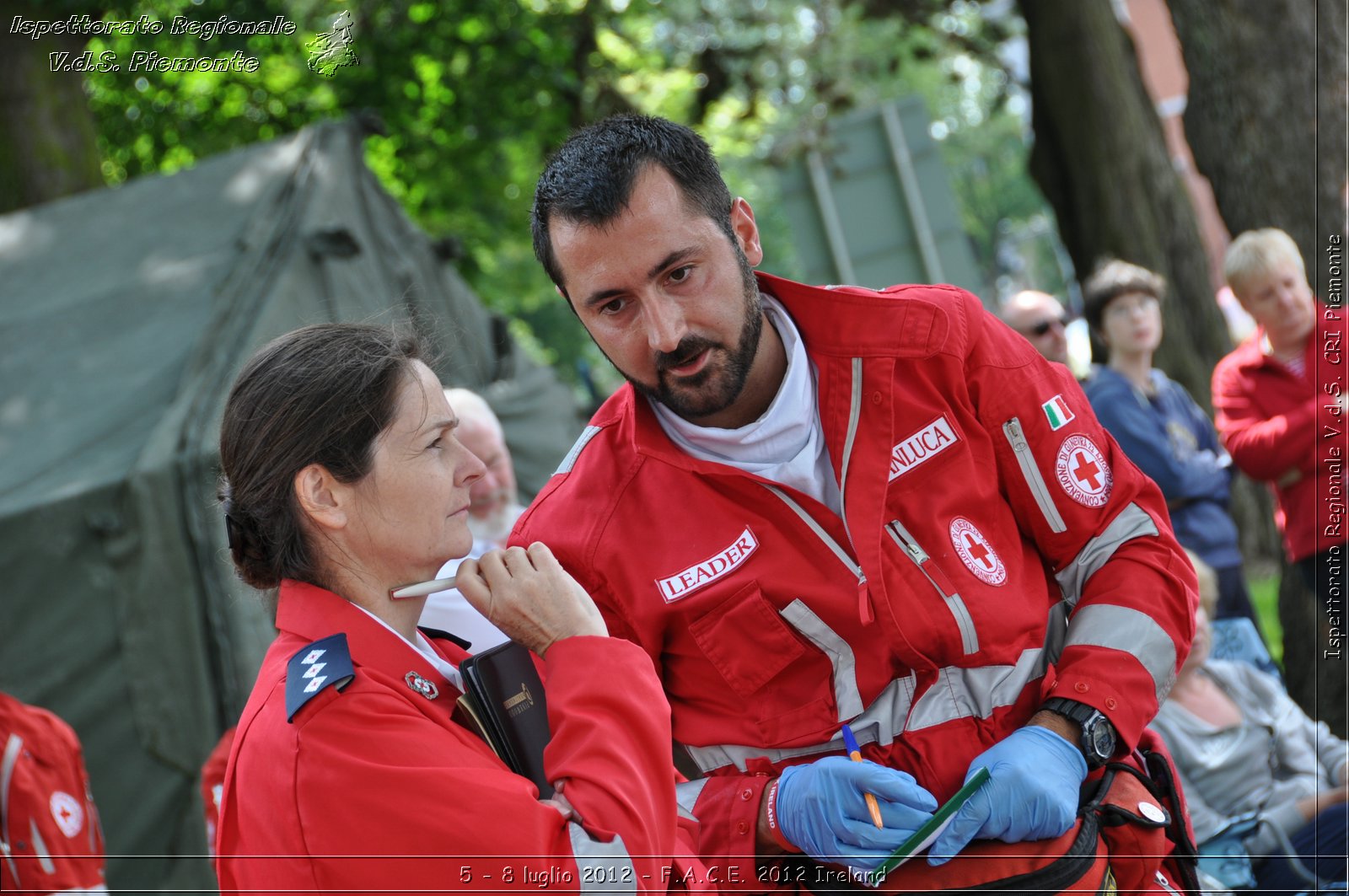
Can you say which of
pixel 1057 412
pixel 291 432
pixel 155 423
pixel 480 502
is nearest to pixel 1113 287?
pixel 480 502

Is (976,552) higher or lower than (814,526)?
lower

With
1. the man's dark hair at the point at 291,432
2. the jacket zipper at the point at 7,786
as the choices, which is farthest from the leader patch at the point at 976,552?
the jacket zipper at the point at 7,786

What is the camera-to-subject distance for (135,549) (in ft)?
17.0

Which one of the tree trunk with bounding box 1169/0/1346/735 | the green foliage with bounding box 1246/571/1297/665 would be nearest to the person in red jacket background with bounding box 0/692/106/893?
the tree trunk with bounding box 1169/0/1346/735

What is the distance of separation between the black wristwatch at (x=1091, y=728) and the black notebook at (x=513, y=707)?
92 centimetres

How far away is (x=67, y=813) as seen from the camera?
11.8ft

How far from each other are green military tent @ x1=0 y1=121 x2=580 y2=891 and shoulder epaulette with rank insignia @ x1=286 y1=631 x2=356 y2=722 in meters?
2.68

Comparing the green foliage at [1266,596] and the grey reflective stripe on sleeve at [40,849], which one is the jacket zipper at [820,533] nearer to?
the grey reflective stripe on sleeve at [40,849]

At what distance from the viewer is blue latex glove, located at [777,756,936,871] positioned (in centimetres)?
214

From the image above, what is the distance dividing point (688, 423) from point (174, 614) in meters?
3.49

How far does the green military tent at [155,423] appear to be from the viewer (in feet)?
16.9

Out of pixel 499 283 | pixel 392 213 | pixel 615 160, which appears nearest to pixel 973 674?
pixel 615 160

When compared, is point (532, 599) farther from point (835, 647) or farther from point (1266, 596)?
point (1266, 596)

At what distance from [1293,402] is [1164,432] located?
2.53 feet
